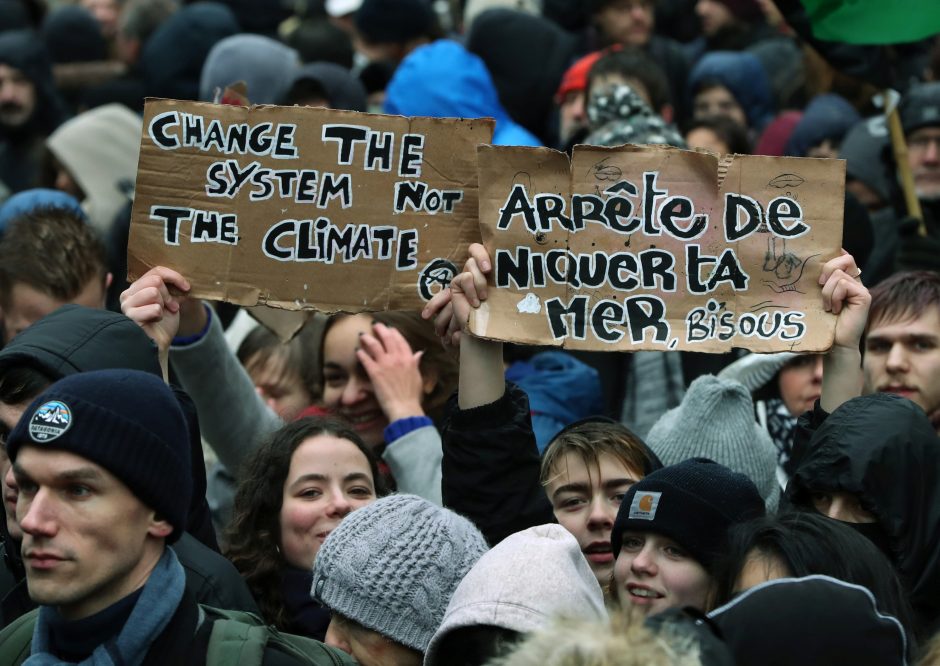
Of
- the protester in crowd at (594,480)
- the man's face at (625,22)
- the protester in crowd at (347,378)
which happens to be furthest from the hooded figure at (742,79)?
the protester in crowd at (594,480)

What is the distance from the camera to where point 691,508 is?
4.30 m

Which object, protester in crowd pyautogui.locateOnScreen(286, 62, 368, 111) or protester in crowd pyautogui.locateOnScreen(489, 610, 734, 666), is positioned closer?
protester in crowd pyautogui.locateOnScreen(489, 610, 734, 666)

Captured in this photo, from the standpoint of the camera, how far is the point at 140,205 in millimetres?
4766

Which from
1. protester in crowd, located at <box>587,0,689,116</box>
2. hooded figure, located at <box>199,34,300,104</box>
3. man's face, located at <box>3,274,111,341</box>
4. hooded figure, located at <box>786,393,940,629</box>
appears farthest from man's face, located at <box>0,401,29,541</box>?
protester in crowd, located at <box>587,0,689,116</box>

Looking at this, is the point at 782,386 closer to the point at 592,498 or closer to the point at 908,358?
the point at 908,358

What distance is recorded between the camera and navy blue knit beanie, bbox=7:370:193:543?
3.35 m

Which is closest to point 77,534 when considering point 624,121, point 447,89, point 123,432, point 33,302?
point 123,432

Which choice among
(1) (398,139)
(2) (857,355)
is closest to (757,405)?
(2) (857,355)

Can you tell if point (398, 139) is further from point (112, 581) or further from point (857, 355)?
point (112, 581)

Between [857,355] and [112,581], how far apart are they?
219cm

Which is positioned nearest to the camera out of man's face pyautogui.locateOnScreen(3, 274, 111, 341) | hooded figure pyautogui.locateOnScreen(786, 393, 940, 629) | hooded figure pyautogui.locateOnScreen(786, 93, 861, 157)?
hooded figure pyautogui.locateOnScreen(786, 393, 940, 629)

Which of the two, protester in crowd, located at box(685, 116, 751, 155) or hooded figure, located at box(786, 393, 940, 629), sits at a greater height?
protester in crowd, located at box(685, 116, 751, 155)

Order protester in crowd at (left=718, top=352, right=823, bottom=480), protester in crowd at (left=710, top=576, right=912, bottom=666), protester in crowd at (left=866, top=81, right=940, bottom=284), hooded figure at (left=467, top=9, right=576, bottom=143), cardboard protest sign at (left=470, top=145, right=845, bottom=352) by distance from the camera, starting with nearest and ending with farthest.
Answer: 1. protester in crowd at (left=710, top=576, right=912, bottom=666)
2. cardboard protest sign at (left=470, top=145, right=845, bottom=352)
3. protester in crowd at (left=718, top=352, right=823, bottom=480)
4. protester in crowd at (left=866, top=81, right=940, bottom=284)
5. hooded figure at (left=467, top=9, right=576, bottom=143)

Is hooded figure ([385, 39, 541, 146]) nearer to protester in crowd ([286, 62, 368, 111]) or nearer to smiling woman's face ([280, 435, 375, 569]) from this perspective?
protester in crowd ([286, 62, 368, 111])
